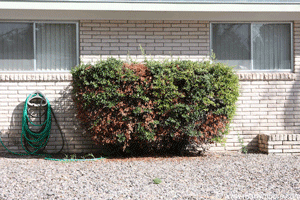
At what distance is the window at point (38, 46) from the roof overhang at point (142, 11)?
11.0 inches

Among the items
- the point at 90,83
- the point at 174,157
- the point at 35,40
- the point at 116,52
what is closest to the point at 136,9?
the point at 116,52

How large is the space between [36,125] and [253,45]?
206 inches

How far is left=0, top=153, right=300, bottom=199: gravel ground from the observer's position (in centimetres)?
457

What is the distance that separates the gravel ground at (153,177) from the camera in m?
4.57

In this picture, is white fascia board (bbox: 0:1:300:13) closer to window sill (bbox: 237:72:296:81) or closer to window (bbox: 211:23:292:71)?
window (bbox: 211:23:292:71)

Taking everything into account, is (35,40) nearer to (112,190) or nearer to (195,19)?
(195,19)

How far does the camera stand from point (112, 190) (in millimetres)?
4746

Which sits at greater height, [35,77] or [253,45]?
[253,45]

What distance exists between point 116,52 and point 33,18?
195 centimetres

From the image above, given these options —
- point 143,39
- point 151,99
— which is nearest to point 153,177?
point 151,99

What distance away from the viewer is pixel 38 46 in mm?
8273

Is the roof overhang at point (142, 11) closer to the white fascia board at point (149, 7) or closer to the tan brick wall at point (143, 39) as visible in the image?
the white fascia board at point (149, 7)

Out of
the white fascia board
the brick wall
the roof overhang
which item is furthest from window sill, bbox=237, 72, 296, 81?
the white fascia board

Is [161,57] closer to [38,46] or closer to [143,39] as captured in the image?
[143,39]
